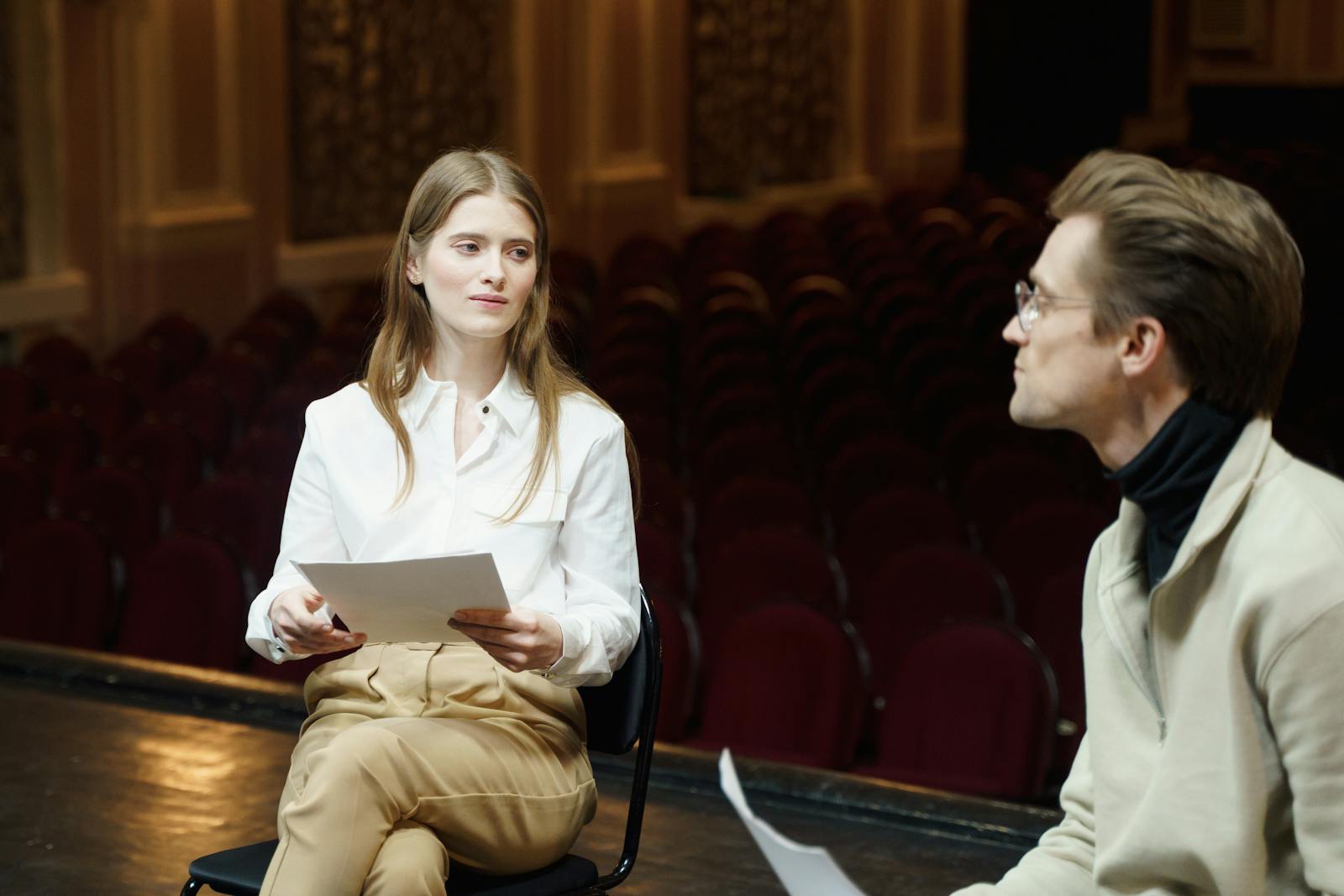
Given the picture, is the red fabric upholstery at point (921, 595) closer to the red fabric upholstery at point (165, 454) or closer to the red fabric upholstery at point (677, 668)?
the red fabric upholstery at point (677, 668)

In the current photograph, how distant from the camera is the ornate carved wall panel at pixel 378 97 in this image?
10430 mm

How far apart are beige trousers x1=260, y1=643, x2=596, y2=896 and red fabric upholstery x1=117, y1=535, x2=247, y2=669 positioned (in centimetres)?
248

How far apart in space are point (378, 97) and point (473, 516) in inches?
366

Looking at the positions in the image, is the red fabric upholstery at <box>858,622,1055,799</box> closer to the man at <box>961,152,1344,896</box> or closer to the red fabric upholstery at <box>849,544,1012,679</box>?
the red fabric upholstery at <box>849,544,1012,679</box>

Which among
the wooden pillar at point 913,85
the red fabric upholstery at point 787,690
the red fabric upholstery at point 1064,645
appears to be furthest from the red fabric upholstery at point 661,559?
the wooden pillar at point 913,85

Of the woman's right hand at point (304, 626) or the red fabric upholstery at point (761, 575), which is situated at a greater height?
the woman's right hand at point (304, 626)

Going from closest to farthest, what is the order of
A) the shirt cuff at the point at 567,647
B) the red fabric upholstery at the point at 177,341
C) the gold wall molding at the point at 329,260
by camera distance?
the shirt cuff at the point at 567,647
the red fabric upholstery at the point at 177,341
the gold wall molding at the point at 329,260

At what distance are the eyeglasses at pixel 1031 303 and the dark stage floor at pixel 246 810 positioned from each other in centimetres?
151

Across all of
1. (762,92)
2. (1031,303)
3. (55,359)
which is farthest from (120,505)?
(762,92)

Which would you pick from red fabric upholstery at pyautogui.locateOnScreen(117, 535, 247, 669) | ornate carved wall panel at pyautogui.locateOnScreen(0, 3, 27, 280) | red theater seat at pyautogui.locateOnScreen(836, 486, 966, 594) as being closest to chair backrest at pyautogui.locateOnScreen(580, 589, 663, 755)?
red fabric upholstery at pyautogui.locateOnScreen(117, 535, 247, 669)

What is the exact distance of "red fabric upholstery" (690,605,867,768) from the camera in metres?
3.94

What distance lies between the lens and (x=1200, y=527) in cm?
149

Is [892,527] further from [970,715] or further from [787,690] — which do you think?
[970,715]

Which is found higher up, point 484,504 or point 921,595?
point 484,504
